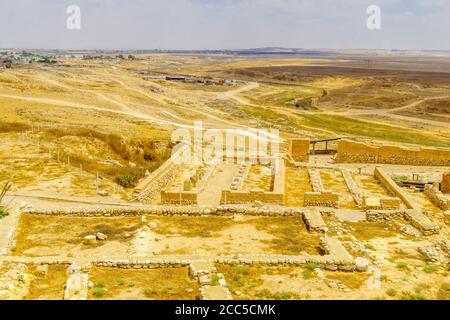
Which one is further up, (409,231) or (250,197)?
(250,197)

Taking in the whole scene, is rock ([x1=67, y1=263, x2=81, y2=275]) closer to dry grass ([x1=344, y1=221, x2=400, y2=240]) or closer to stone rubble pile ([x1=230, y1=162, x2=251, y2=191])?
dry grass ([x1=344, y1=221, x2=400, y2=240])

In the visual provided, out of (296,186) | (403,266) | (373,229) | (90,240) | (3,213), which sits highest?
(3,213)

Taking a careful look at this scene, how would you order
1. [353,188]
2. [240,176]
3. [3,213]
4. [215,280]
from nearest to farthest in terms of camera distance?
[215,280]
[3,213]
[353,188]
[240,176]

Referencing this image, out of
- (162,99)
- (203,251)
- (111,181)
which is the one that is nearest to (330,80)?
(162,99)

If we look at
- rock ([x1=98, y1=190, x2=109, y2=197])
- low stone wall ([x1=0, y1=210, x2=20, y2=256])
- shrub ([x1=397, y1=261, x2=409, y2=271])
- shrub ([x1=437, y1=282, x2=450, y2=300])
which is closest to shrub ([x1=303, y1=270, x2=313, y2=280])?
shrub ([x1=397, y1=261, x2=409, y2=271])

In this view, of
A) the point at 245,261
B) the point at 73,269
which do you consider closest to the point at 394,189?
the point at 245,261

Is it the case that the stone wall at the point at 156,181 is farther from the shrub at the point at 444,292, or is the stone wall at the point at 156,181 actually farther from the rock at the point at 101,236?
the shrub at the point at 444,292

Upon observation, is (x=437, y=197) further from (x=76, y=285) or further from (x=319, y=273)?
(x=76, y=285)

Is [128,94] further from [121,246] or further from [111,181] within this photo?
[121,246]
